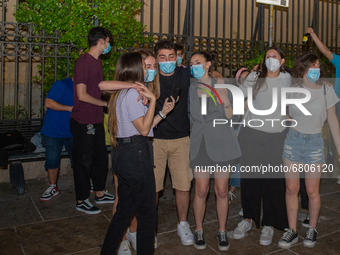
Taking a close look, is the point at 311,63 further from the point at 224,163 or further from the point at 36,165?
the point at 36,165

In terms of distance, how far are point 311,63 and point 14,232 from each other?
3.69 metres

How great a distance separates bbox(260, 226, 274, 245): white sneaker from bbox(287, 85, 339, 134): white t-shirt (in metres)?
1.15

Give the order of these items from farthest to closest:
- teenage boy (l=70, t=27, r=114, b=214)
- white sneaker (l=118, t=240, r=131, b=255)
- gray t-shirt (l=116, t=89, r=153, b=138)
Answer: teenage boy (l=70, t=27, r=114, b=214), white sneaker (l=118, t=240, r=131, b=255), gray t-shirt (l=116, t=89, r=153, b=138)

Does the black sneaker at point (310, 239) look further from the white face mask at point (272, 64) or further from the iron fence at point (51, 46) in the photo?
the iron fence at point (51, 46)

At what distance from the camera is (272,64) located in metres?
3.80

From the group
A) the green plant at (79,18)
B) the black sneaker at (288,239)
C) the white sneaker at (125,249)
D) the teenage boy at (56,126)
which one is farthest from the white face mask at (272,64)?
the green plant at (79,18)

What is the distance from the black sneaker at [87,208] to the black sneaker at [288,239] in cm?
228

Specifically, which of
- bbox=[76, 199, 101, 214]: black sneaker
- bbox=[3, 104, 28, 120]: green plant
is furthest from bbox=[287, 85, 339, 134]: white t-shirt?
bbox=[3, 104, 28, 120]: green plant

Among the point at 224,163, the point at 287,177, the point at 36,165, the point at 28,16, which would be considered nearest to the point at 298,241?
the point at 287,177

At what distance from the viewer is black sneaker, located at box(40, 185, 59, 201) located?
505 centimetres

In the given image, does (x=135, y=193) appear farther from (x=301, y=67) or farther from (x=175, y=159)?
(x=301, y=67)

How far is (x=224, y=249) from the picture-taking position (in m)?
3.62

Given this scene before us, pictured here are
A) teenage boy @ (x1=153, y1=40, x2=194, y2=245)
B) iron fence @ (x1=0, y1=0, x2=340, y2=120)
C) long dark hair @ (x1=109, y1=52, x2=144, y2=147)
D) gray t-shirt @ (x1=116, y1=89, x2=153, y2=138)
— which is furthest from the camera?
iron fence @ (x1=0, y1=0, x2=340, y2=120)

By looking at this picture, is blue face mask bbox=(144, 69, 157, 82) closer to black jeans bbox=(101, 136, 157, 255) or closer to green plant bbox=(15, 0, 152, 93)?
black jeans bbox=(101, 136, 157, 255)
